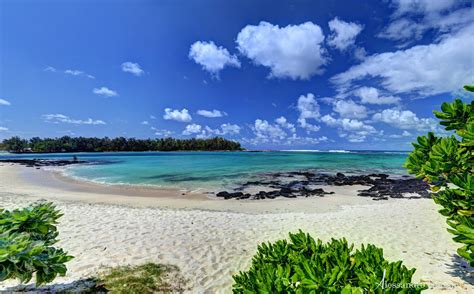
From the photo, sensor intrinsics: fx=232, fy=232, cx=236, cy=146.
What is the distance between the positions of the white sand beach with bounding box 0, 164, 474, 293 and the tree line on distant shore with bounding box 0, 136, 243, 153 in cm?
14846

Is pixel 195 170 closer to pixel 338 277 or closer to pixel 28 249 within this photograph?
pixel 28 249

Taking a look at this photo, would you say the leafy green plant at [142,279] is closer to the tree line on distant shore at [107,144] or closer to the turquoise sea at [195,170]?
the turquoise sea at [195,170]

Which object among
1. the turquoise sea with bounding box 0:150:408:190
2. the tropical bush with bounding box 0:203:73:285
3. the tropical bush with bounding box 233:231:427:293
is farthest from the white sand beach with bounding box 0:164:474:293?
the turquoise sea with bounding box 0:150:408:190

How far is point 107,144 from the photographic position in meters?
146

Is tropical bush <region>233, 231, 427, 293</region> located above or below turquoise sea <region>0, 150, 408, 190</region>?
above

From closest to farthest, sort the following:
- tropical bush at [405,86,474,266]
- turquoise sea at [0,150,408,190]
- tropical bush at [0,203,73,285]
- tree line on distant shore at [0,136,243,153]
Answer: tropical bush at [0,203,73,285], tropical bush at [405,86,474,266], turquoise sea at [0,150,408,190], tree line on distant shore at [0,136,243,153]

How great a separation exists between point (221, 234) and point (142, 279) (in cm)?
327

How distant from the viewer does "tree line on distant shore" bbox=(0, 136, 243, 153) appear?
13338cm

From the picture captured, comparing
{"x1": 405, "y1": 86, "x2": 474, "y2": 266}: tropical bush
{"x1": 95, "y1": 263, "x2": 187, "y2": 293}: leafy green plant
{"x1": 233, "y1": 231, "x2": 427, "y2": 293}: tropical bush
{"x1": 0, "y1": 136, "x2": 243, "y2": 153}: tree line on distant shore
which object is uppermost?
{"x1": 0, "y1": 136, "x2": 243, "y2": 153}: tree line on distant shore

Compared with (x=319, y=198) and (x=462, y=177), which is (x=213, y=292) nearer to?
(x=462, y=177)

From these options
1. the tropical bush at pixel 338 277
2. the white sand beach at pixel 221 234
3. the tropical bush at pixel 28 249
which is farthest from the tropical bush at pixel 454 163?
the tropical bush at pixel 28 249

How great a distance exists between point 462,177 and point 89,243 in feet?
27.3

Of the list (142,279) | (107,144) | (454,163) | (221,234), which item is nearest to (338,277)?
(454,163)

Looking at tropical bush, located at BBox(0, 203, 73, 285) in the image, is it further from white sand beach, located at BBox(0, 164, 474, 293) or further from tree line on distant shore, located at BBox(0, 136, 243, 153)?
A: tree line on distant shore, located at BBox(0, 136, 243, 153)
